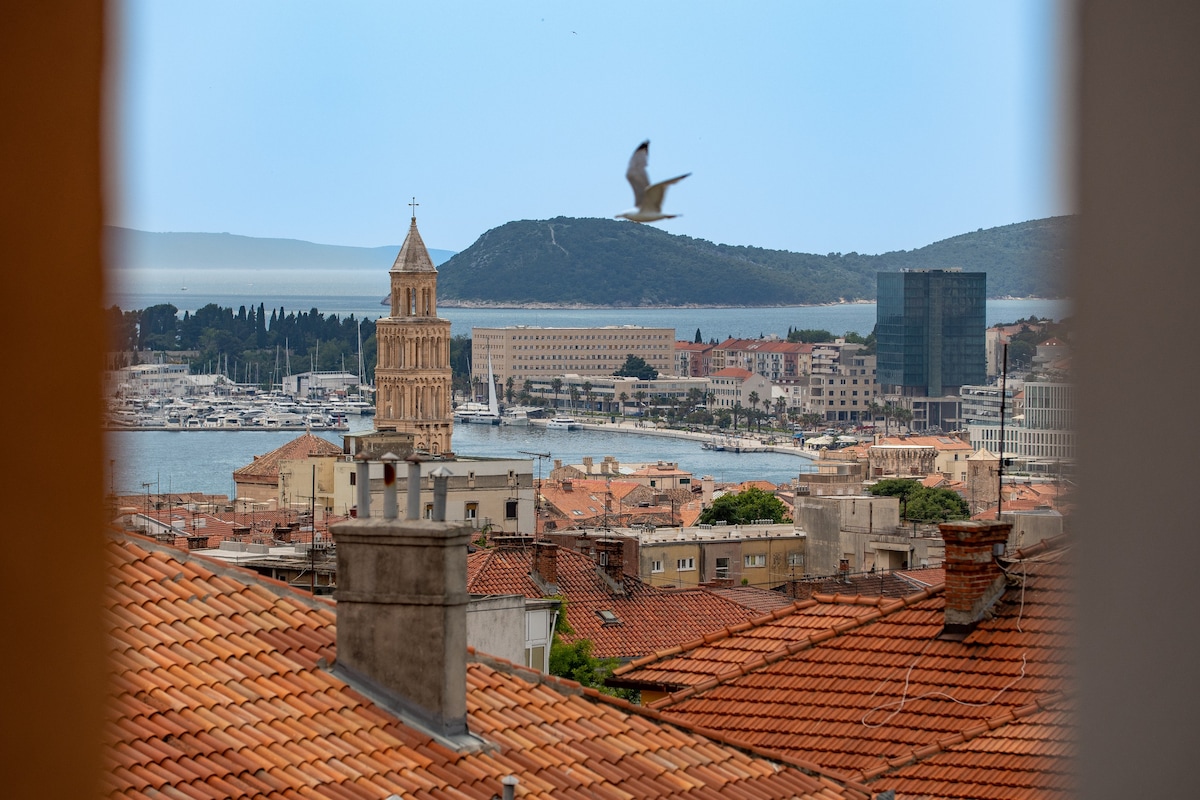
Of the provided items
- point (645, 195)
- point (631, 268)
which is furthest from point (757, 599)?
point (631, 268)

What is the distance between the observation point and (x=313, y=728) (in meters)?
5.52

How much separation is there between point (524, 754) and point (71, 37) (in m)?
5.34

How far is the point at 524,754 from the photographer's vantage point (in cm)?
592

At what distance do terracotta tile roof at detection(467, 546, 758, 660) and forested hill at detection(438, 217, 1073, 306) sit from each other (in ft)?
343

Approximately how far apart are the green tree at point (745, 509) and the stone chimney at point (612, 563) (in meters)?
31.2

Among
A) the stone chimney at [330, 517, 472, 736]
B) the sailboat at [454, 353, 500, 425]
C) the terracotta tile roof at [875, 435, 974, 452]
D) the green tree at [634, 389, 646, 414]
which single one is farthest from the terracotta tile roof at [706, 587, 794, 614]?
the green tree at [634, 389, 646, 414]

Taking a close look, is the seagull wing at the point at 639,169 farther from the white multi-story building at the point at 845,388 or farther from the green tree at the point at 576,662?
the white multi-story building at the point at 845,388

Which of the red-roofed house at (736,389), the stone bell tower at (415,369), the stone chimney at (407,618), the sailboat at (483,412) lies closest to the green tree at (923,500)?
the stone bell tower at (415,369)

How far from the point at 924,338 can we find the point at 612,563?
127947 mm

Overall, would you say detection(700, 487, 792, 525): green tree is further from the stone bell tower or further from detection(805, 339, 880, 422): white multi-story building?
detection(805, 339, 880, 422): white multi-story building

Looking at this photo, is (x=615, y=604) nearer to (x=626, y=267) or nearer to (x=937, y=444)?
(x=937, y=444)

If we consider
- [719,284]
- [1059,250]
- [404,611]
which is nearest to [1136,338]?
[1059,250]

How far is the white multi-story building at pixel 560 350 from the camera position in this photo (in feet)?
548

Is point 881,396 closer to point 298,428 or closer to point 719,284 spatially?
point 719,284
